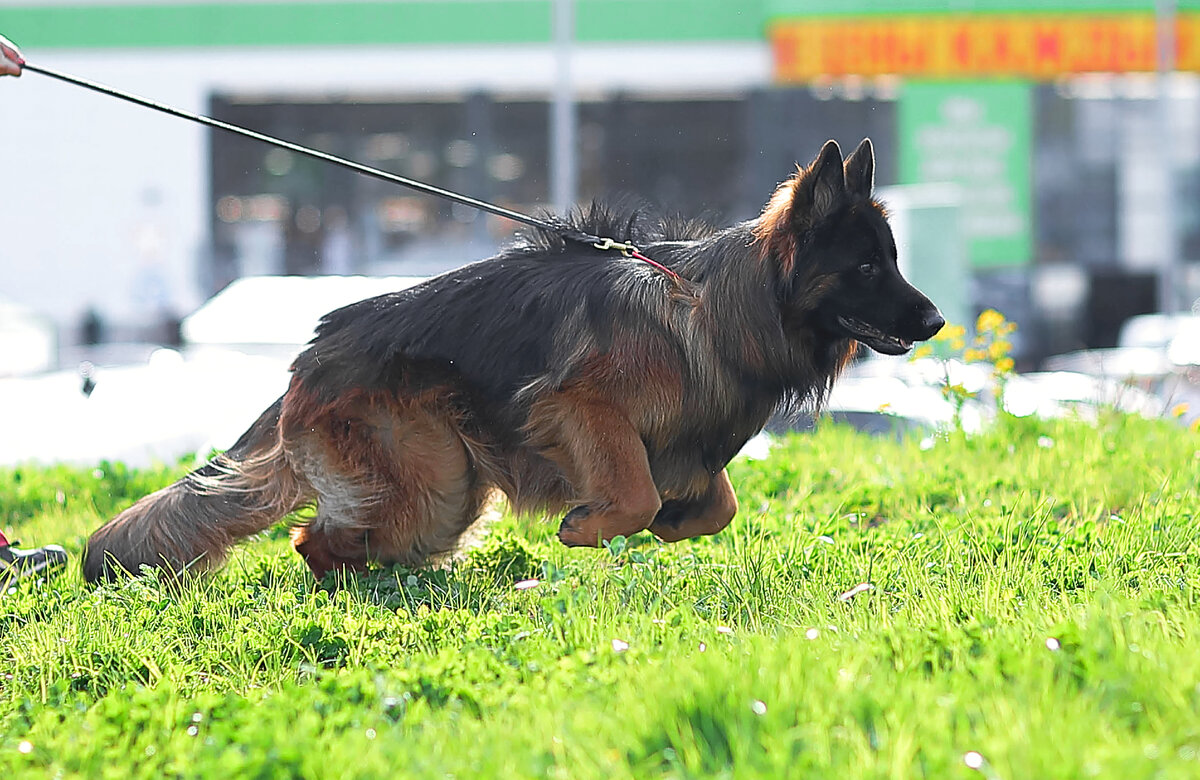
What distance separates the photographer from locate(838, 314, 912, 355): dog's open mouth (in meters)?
4.55

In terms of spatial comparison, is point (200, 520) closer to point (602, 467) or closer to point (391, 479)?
point (391, 479)

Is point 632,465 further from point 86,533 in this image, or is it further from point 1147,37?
point 1147,37

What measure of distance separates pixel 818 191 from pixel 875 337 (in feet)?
1.78

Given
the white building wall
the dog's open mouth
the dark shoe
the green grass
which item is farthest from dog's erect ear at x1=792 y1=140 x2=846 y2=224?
the white building wall

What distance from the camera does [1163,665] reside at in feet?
9.85

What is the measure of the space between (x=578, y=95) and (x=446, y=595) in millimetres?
19855

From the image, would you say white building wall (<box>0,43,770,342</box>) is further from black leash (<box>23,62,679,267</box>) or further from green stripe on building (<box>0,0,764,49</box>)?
black leash (<box>23,62,679,267</box>)

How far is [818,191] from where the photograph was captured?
452 centimetres

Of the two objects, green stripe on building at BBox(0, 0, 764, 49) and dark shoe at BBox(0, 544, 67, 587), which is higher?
green stripe on building at BBox(0, 0, 764, 49)

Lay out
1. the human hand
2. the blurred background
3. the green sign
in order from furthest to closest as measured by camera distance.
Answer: the blurred background → the green sign → the human hand

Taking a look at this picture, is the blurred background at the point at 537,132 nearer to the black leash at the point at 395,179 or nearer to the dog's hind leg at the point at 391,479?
the black leash at the point at 395,179

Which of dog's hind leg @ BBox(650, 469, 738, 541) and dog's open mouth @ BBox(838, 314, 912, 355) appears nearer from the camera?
dog's open mouth @ BBox(838, 314, 912, 355)

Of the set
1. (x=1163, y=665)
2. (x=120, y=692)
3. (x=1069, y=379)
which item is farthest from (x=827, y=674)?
(x=1069, y=379)

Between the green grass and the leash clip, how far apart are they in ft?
3.71
